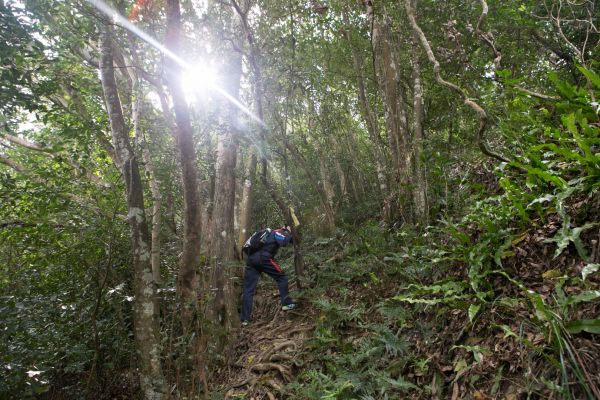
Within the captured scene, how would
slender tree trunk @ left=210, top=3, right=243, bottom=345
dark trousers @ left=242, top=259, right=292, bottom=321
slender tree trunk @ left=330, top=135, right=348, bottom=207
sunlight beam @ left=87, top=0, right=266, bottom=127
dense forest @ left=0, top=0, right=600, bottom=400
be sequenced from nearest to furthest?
dense forest @ left=0, top=0, right=600, bottom=400, sunlight beam @ left=87, top=0, right=266, bottom=127, slender tree trunk @ left=210, top=3, right=243, bottom=345, dark trousers @ left=242, top=259, right=292, bottom=321, slender tree trunk @ left=330, top=135, right=348, bottom=207

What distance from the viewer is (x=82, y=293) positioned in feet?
18.2

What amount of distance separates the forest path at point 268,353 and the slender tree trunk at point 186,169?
1453mm

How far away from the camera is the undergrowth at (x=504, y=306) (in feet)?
8.36

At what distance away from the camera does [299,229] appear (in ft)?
22.4

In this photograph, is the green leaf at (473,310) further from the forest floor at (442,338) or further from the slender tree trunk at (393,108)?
the slender tree trunk at (393,108)

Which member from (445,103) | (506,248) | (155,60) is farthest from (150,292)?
(445,103)

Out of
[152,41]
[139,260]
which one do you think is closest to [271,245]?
[139,260]

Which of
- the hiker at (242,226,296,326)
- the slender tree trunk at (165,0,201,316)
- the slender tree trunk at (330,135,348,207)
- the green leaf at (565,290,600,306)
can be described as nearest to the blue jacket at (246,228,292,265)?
the hiker at (242,226,296,326)

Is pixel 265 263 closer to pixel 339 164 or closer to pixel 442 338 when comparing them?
pixel 442 338

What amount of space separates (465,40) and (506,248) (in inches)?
233

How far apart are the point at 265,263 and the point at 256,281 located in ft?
1.43

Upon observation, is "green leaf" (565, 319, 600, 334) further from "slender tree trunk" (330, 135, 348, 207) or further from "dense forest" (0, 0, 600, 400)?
"slender tree trunk" (330, 135, 348, 207)

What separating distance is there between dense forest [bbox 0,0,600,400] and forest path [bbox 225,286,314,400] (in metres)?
0.04

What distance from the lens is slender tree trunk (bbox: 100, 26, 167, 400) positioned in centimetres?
414
